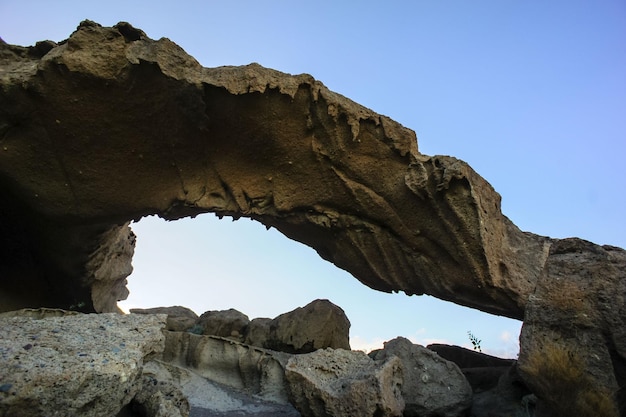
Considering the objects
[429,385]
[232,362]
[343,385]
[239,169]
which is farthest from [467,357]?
[239,169]

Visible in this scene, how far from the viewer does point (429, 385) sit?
458cm

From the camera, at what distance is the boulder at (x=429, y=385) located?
4.38 m

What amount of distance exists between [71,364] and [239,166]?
3448 mm

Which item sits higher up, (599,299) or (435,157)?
(435,157)

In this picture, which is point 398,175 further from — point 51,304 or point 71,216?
point 51,304

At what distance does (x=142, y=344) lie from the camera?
3.03 meters

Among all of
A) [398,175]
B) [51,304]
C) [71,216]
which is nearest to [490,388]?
[398,175]

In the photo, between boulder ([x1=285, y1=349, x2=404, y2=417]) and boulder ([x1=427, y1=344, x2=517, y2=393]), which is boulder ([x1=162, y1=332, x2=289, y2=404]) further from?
boulder ([x1=427, y1=344, x2=517, y2=393])

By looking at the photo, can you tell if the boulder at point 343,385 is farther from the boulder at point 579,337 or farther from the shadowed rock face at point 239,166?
the shadowed rock face at point 239,166

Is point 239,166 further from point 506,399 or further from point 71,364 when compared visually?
point 506,399

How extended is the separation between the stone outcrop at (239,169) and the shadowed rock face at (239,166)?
0.6 inches

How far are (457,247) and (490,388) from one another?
1.61 m

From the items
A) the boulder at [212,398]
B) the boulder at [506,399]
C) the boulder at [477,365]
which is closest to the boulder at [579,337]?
the boulder at [506,399]

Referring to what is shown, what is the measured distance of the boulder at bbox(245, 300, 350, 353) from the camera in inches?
238
